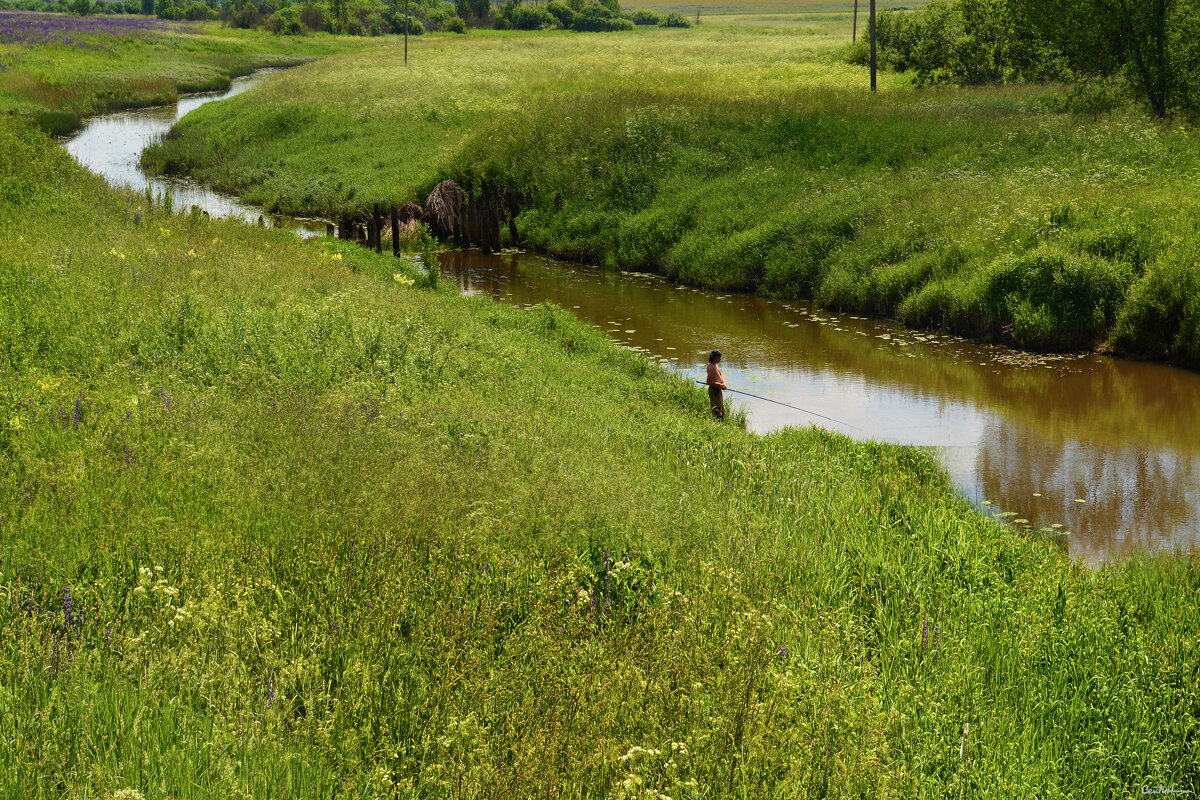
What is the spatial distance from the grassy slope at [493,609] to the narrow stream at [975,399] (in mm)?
2123

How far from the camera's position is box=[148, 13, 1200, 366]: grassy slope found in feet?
56.6

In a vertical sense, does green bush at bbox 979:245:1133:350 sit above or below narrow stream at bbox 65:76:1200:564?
above

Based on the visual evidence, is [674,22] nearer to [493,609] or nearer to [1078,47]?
[1078,47]

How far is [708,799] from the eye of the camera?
404 centimetres

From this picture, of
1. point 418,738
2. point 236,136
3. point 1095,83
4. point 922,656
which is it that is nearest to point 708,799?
point 418,738

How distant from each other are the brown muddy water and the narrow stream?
31mm

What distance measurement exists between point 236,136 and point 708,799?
1706 inches

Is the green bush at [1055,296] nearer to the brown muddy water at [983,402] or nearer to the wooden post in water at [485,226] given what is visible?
the brown muddy water at [983,402]

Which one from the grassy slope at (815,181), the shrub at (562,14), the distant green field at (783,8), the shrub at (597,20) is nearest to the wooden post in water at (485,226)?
the grassy slope at (815,181)

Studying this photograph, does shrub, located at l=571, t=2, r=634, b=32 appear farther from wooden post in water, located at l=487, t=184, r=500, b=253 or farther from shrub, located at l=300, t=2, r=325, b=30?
wooden post in water, located at l=487, t=184, r=500, b=253

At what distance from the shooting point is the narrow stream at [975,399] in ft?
34.9

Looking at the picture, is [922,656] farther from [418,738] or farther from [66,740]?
[66,740]

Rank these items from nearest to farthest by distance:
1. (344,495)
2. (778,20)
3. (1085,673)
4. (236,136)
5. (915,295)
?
(1085,673) < (344,495) < (915,295) < (236,136) < (778,20)

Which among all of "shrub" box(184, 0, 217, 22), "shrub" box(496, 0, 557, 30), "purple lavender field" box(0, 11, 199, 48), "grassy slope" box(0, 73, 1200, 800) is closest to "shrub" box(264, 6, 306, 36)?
"purple lavender field" box(0, 11, 199, 48)
